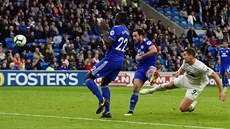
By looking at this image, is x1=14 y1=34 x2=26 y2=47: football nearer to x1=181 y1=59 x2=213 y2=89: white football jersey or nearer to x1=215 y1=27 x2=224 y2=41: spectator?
x1=215 y1=27 x2=224 y2=41: spectator

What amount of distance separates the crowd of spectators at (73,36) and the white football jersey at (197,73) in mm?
15751

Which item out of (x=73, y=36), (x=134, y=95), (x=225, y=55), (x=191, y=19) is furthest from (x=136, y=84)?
(x=191, y=19)

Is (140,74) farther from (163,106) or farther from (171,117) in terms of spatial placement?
(163,106)

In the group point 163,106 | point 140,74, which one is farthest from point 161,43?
point 140,74

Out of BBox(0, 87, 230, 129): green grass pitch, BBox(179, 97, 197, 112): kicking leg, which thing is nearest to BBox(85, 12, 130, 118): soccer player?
BBox(0, 87, 230, 129): green grass pitch

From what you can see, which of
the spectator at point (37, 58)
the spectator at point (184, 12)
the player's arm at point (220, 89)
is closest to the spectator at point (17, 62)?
the spectator at point (37, 58)

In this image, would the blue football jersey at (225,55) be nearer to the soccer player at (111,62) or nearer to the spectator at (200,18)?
the spectator at (200,18)

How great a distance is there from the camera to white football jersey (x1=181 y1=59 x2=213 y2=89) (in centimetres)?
1483

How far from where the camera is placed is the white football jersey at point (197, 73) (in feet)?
48.6

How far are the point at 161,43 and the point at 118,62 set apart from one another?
2260cm

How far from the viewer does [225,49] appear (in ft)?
95.5

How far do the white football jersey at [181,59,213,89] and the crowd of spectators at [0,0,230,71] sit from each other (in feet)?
51.7

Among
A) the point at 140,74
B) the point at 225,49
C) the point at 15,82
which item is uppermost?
the point at 140,74

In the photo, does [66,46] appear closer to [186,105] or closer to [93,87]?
[186,105]
